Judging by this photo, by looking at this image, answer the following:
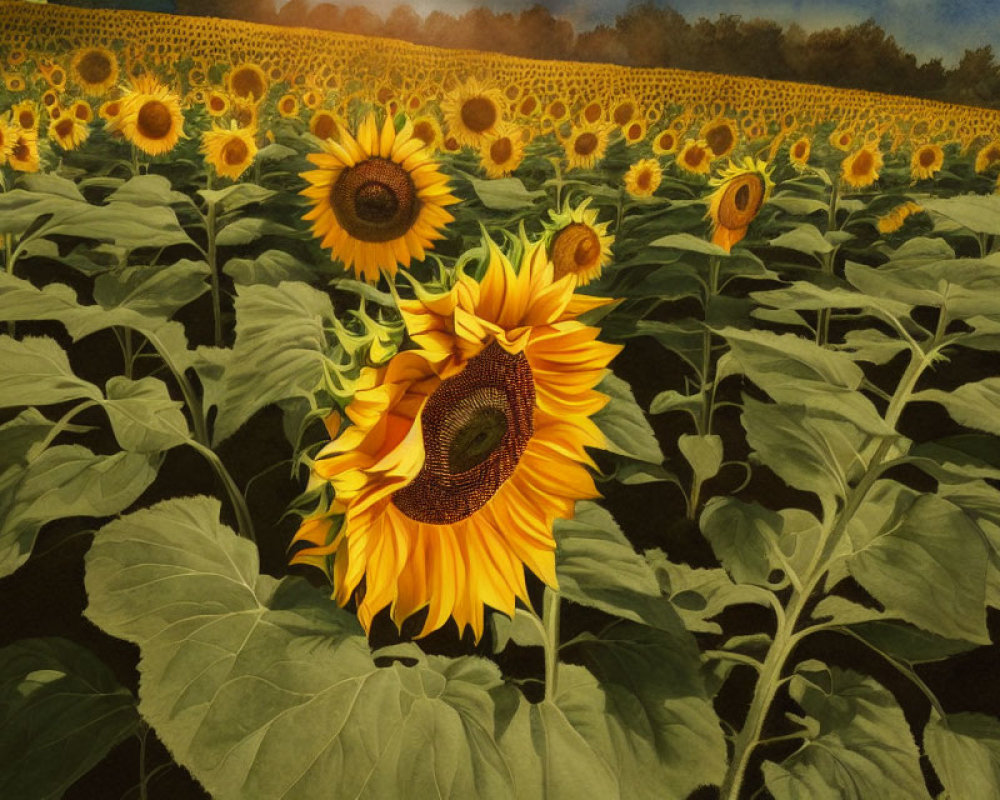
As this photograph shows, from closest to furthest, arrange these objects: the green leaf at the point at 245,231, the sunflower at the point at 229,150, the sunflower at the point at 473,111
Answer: the green leaf at the point at 245,231 → the sunflower at the point at 229,150 → the sunflower at the point at 473,111

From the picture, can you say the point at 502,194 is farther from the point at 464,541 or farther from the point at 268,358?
the point at 464,541

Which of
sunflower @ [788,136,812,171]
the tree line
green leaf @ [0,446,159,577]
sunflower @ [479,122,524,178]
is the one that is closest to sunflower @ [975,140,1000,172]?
the tree line

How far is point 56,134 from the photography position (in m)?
2.86

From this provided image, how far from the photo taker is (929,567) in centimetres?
62

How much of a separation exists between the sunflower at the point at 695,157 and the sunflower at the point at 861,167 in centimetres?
52

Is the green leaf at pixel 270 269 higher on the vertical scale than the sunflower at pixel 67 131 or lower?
lower

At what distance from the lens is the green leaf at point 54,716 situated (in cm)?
70

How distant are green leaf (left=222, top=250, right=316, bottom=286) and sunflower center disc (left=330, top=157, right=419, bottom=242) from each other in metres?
0.23

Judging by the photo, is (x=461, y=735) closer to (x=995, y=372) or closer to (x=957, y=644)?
(x=957, y=644)

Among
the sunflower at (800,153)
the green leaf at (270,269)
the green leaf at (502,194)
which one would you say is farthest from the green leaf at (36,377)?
the sunflower at (800,153)

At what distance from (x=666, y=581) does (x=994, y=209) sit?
20.1 inches

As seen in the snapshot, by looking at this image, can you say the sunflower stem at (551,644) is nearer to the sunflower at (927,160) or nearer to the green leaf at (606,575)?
the green leaf at (606,575)

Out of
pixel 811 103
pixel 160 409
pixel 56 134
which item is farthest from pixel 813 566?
pixel 811 103

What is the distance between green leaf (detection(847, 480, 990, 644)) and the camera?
573 millimetres
